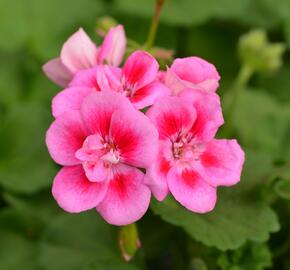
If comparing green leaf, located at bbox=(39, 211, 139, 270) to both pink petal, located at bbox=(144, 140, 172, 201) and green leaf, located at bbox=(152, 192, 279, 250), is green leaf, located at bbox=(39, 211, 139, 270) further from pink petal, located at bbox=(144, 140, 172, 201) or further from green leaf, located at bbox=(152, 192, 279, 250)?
pink petal, located at bbox=(144, 140, 172, 201)

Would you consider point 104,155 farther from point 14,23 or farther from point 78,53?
point 14,23

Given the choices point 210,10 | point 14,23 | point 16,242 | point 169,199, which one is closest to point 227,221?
point 169,199

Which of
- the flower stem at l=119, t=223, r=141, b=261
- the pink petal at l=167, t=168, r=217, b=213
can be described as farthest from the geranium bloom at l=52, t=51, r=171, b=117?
the flower stem at l=119, t=223, r=141, b=261

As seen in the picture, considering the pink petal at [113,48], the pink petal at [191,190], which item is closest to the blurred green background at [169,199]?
the pink petal at [191,190]

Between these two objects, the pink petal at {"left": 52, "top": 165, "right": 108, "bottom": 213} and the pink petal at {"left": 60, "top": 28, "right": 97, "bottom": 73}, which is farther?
the pink petal at {"left": 60, "top": 28, "right": 97, "bottom": 73}

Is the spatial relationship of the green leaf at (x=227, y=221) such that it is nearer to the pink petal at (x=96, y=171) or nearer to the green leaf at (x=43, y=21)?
the pink petal at (x=96, y=171)
